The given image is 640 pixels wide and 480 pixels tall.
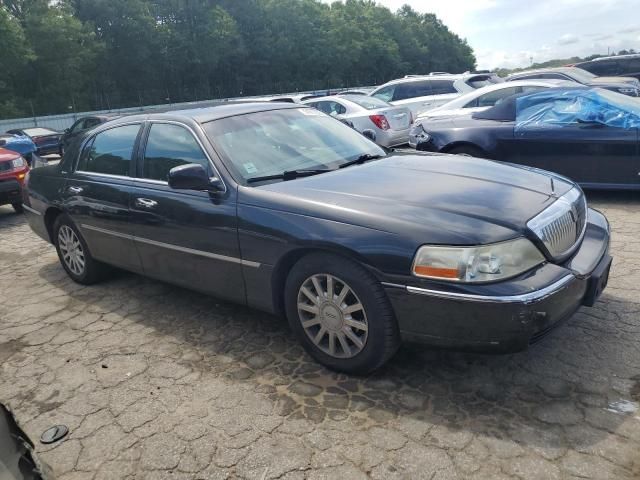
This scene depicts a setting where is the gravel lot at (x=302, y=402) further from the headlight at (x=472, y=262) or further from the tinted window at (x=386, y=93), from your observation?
the tinted window at (x=386, y=93)

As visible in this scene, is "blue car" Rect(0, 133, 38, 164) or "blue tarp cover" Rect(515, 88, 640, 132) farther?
"blue car" Rect(0, 133, 38, 164)

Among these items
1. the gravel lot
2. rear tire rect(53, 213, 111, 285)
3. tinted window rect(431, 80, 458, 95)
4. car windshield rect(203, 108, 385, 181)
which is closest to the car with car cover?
the gravel lot

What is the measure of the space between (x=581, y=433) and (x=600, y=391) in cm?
40

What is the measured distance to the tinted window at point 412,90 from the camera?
13773 mm

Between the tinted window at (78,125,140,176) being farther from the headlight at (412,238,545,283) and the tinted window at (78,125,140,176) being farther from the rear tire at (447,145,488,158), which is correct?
the rear tire at (447,145,488,158)

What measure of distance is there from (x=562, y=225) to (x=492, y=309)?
843 millimetres

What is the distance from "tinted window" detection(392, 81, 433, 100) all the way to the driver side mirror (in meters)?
11.3

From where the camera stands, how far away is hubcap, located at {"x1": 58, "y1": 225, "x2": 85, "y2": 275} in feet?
16.2

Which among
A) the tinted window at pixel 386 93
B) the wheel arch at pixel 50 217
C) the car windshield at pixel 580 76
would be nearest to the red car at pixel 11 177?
the wheel arch at pixel 50 217

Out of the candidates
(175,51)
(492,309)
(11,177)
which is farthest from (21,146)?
(175,51)

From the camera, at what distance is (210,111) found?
4.01m

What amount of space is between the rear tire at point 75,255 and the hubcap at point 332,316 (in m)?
2.61

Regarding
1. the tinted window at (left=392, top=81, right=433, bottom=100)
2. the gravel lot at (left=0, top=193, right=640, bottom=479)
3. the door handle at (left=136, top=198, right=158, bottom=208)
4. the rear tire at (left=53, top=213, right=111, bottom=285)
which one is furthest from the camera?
the tinted window at (left=392, top=81, right=433, bottom=100)

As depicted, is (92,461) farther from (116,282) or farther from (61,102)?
(61,102)
